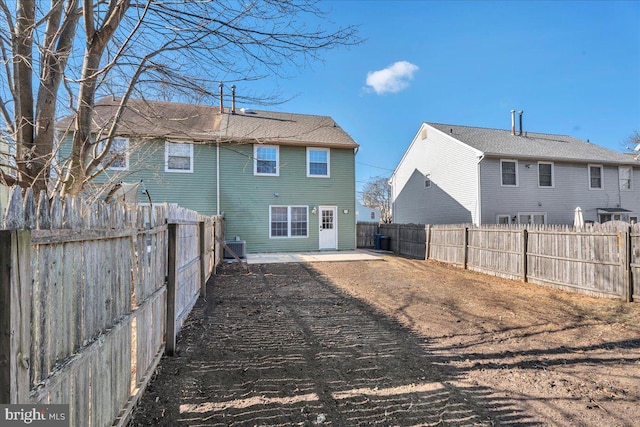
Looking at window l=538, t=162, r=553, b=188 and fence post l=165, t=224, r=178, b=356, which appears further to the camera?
window l=538, t=162, r=553, b=188

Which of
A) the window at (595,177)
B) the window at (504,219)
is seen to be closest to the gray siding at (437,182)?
the window at (504,219)

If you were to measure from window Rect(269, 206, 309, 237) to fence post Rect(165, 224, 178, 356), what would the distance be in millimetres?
10801

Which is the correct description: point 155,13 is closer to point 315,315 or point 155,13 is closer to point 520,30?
point 315,315

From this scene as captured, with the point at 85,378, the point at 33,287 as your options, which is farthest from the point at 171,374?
the point at 33,287

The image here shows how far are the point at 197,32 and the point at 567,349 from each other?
6038 millimetres

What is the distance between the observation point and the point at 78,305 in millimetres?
1768

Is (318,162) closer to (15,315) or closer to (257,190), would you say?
(257,190)

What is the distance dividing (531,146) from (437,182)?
5090 mm

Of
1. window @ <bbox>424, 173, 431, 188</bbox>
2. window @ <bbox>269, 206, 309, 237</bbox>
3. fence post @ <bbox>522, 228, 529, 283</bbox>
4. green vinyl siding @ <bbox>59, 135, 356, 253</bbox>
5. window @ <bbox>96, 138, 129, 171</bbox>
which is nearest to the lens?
window @ <bbox>96, 138, 129, 171</bbox>

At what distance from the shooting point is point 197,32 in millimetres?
3680

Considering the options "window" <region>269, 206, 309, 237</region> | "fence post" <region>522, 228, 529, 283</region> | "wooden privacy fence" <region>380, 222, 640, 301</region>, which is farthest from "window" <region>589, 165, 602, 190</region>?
"window" <region>269, 206, 309, 237</region>

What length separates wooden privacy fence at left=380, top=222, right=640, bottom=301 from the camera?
21.6 ft

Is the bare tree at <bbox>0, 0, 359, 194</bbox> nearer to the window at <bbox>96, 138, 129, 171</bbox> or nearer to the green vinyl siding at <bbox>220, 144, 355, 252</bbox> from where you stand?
the window at <bbox>96, 138, 129, 171</bbox>

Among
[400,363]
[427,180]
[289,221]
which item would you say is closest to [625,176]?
[427,180]
